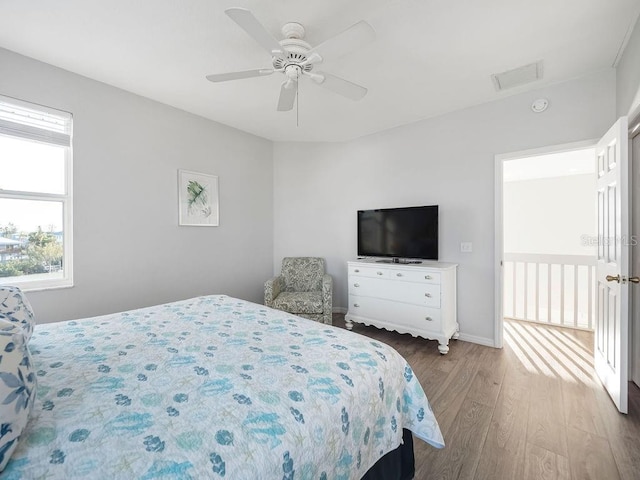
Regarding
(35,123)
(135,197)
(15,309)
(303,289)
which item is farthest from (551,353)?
(35,123)

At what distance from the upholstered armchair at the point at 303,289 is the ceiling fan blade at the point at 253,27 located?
7.83 feet

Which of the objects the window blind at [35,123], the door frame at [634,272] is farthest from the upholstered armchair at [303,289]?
the door frame at [634,272]

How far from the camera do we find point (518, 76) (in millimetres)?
2521

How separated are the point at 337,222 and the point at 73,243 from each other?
2.96 m

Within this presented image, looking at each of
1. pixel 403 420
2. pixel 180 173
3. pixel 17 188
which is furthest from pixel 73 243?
pixel 403 420

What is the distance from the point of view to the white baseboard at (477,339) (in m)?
3.02

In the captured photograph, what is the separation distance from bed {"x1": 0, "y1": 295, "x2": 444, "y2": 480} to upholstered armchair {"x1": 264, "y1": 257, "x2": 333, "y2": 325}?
66.9 inches

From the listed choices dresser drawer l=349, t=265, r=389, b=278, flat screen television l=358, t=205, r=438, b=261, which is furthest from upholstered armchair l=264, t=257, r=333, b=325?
flat screen television l=358, t=205, r=438, b=261

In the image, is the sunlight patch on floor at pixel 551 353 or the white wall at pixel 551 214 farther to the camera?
the white wall at pixel 551 214

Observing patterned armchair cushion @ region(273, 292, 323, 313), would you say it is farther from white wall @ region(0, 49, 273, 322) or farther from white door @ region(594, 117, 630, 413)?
white door @ region(594, 117, 630, 413)

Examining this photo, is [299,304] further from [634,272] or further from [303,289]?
[634,272]

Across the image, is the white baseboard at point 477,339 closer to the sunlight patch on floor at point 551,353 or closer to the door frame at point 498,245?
the door frame at point 498,245

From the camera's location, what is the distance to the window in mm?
2279

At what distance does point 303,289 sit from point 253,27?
304 centimetres
